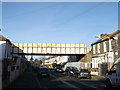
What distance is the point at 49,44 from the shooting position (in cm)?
5016

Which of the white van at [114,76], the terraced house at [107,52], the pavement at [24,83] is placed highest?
the terraced house at [107,52]

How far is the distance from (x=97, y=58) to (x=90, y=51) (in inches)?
251

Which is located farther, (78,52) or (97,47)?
(78,52)

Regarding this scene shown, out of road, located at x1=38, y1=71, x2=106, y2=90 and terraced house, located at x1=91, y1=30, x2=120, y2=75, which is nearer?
road, located at x1=38, y1=71, x2=106, y2=90

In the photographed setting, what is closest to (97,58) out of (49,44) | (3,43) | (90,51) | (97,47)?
(97,47)

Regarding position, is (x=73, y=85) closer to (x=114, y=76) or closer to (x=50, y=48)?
(x=114, y=76)

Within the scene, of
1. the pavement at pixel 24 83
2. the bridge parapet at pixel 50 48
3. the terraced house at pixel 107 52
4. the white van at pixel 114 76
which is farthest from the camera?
the bridge parapet at pixel 50 48

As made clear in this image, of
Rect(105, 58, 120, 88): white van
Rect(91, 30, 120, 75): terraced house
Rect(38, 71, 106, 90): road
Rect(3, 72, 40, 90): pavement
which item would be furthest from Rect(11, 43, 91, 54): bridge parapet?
Rect(105, 58, 120, 88): white van

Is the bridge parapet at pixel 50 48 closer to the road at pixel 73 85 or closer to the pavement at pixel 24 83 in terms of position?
the pavement at pixel 24 83

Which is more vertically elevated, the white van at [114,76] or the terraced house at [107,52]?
the terraced house at [107,52]

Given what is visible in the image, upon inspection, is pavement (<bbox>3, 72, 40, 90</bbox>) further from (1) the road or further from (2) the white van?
(2) the white van

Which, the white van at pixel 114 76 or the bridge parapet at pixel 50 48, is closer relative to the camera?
the white van at pixel 114 76

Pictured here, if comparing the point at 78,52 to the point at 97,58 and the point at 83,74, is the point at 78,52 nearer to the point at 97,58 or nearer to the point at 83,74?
the point at 97,58

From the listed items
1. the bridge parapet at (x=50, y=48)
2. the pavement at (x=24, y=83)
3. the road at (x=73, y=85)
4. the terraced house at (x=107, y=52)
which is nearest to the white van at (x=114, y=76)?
the road at (x=73, y=85)
